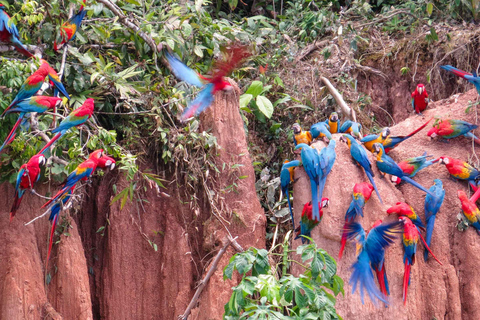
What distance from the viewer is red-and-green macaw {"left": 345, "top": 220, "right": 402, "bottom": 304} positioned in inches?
171

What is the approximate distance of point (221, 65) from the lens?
14.3 feet

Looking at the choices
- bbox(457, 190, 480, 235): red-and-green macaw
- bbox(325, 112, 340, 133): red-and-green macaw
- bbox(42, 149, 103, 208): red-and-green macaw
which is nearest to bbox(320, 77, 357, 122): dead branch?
bbox(325, 112, 340, 133): red-and-green macaw

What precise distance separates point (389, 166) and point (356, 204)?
0.52 metres

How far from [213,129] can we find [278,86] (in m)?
1.55

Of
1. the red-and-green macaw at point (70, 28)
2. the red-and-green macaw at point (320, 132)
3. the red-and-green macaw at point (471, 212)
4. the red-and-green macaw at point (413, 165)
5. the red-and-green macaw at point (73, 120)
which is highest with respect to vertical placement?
the red-and-green macaw at point (70, 28)

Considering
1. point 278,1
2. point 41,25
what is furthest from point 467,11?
point 41,25

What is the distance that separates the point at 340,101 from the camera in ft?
19.7

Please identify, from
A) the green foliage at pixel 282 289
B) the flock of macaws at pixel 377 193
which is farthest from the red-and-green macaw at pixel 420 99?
the green foliage at pixel 282 289

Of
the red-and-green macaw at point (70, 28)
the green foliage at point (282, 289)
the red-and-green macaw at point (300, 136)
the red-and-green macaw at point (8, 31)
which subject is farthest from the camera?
the red-and-green macaw at point (300, 136)

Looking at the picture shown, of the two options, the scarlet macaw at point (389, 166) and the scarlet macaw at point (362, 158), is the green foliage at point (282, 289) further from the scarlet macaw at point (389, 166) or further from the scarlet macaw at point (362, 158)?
the scarlet macaw at point (389, 166)

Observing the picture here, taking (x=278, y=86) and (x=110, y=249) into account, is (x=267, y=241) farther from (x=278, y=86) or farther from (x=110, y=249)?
(x=278, y=86)

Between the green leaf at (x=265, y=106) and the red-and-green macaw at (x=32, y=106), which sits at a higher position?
the red-and-green macaw at (x=32, y=106)

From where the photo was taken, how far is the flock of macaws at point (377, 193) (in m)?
4.41

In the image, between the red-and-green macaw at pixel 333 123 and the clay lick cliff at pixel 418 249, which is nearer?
the clay lick cliff at pixel 418 249
